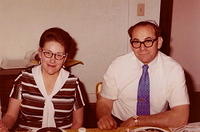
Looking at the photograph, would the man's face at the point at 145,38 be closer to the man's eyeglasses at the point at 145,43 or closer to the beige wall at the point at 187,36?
the man's eyeglasses at the point at 145,43

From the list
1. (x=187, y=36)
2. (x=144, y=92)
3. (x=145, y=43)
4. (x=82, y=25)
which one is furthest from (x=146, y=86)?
(x=187, y=36)

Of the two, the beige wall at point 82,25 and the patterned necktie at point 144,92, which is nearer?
the patterned necktie at point 144,92

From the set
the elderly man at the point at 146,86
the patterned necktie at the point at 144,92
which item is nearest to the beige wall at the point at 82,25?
the elderly man at the point at 146,86

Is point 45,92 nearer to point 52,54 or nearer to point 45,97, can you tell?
point 45,97

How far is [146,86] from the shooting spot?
2.57 metres

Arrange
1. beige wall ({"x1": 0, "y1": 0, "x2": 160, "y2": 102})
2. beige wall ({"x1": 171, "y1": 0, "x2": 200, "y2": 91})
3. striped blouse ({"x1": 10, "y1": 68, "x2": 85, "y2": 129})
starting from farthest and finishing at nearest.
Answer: beige wall ({"x1": 171, "y1": 0, "x2": 200, "y2": 91})
beige wall ({"x1": 0, "y1": 0, "x2": 160, "y2": 102})
striped blouse ({"x1": 10, "y1": 68, "x2": 85, "y2": 129})

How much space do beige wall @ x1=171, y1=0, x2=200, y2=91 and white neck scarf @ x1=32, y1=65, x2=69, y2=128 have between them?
10.4 feet

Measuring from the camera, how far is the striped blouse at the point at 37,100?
2473 millimetres

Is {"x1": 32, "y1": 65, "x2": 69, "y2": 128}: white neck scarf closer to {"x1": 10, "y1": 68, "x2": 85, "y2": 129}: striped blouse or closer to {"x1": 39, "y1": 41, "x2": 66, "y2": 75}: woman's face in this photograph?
{"x1": 10, "y1": 68, "x2": 85, "y2": 129}: striped blouse

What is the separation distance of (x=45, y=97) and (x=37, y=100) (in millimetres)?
67

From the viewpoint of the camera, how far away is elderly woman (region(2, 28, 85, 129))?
242cm

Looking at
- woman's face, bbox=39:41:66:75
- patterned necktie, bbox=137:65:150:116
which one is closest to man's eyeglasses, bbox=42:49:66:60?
woman's face, bbox=39:41:66:75

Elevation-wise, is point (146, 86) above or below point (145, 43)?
below

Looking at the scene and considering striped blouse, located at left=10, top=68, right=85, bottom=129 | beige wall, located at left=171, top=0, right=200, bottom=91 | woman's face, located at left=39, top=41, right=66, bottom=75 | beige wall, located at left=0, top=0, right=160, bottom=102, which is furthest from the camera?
beige wall, located at left=171, top=0, right=200, bottom=91
